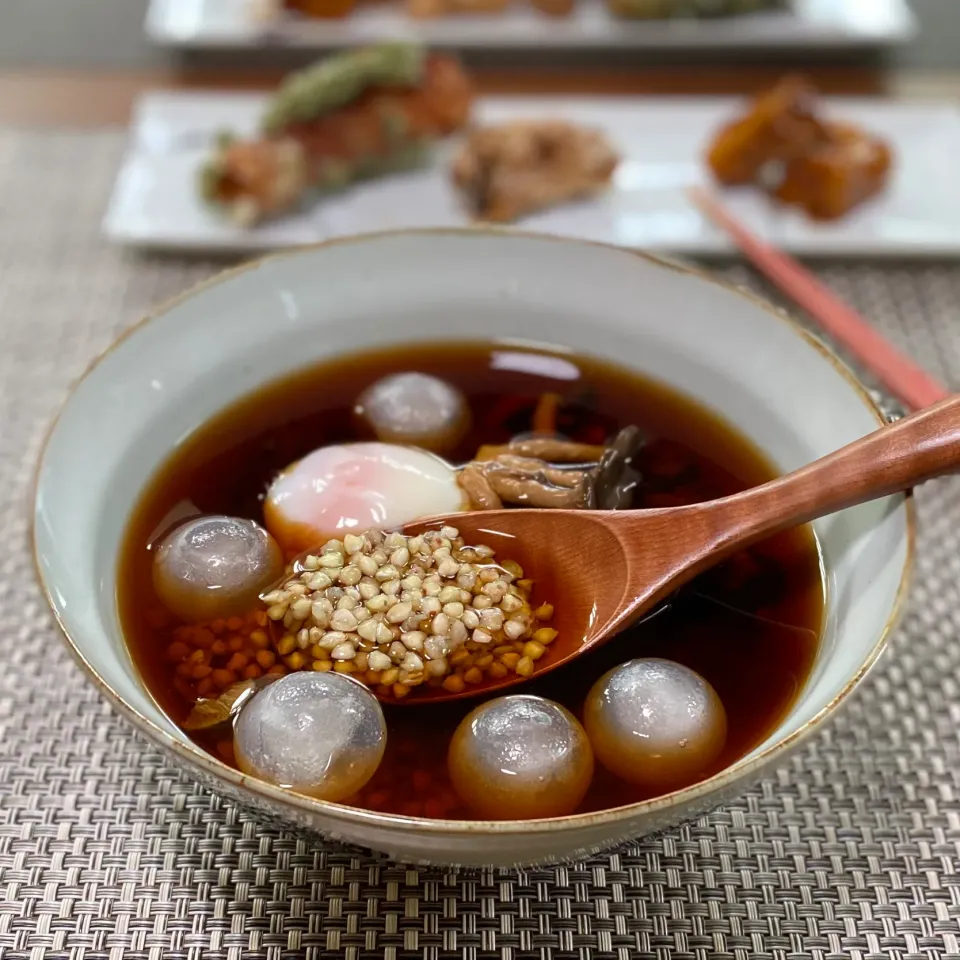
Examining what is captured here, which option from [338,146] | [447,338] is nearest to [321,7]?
[338,146]

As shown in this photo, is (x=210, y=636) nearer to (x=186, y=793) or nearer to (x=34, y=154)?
(x=186, y=793)

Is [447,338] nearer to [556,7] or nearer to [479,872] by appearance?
[479,872]

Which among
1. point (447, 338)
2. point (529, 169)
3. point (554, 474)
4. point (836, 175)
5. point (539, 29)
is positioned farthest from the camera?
point (539, 29)

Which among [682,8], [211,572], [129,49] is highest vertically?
[682,8]

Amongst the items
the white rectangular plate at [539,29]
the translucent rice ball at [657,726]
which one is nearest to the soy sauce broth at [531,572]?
the translucent rice ball at [657,726]

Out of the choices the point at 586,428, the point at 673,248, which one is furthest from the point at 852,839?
the point at 673,248

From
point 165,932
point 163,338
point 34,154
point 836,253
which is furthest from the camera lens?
point 34,154
